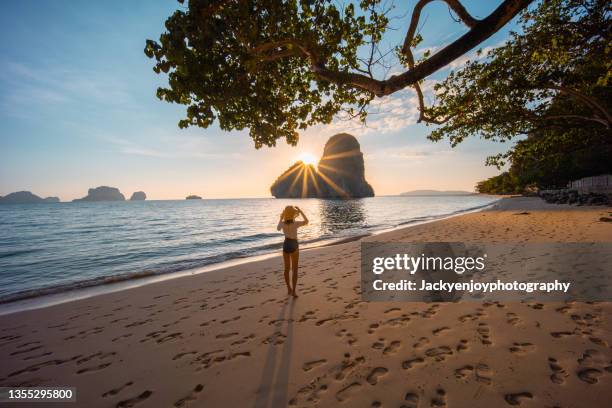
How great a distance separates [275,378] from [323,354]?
83 centimetres

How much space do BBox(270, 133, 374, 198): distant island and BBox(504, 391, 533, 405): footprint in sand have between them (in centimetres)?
16003

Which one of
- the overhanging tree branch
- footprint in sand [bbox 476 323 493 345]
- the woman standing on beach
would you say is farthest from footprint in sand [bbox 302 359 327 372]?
the overhanging tree branch

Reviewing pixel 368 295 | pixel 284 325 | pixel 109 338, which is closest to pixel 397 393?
pixel 284 325

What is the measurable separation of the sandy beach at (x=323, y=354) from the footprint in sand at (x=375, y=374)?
0.7 inches

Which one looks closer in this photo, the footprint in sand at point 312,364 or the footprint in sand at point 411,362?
the footprint in sand at point 411,362

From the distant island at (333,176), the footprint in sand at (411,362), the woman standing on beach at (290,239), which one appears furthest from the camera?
the distant island at (333,176)

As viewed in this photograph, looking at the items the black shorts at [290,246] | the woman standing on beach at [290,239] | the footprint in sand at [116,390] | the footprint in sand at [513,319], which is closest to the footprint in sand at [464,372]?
the footprint in sand at [513,319]

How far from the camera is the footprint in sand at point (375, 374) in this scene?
312 centimetres

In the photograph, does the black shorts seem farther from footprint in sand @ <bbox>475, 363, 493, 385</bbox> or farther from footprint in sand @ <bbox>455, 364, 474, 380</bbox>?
footprint in sand @ <bbox>475, 363, 493, 385</bbox>

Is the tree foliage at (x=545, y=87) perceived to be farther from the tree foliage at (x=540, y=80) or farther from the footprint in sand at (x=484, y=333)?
the footprint in sand at (x=484, y=333)

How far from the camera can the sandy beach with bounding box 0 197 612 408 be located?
2873 millimetres

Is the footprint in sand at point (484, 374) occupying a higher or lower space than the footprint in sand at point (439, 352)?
higher

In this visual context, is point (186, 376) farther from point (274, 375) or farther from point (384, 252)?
point (384, 252)

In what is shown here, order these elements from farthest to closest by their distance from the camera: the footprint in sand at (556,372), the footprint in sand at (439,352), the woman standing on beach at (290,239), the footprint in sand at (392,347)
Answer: the woman standing on beach at (290,239)
the footprint in sand at (392,347)
the footprint in sand at (439,352)
the footprint in sand at (556,372)
